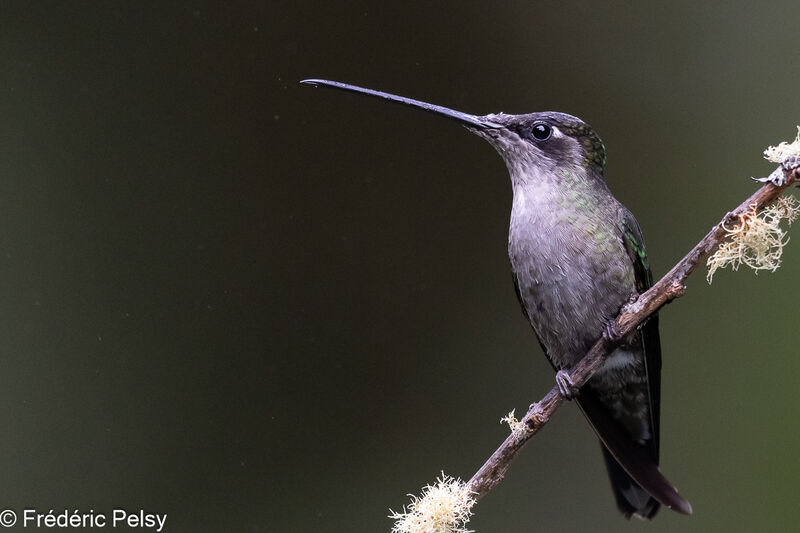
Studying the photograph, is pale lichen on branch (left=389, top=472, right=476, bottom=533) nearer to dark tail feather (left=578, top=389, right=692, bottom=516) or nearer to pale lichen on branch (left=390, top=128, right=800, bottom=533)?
pale lichen on branch (left=390, top=128, right=800, bottom=533)

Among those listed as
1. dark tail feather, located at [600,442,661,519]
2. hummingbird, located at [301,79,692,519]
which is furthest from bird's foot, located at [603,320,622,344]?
dark tail feather, located at [600,442,661,519]

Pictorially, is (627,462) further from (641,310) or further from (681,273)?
(681,273)

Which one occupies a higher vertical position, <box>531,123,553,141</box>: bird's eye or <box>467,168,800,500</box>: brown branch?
<box>531,123,553,141</box>: bird's eye

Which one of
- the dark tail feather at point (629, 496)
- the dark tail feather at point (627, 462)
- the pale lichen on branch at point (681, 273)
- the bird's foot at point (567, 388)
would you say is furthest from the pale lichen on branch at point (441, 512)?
the dark tail feather at point (629, 496)

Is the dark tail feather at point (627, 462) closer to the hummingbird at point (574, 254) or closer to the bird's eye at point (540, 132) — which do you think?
the hummingbird at point (574, 254)

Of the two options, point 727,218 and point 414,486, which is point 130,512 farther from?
point 727,218

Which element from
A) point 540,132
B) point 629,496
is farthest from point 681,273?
point 629,496

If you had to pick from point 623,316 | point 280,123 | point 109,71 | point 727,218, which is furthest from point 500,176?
point 727,218
